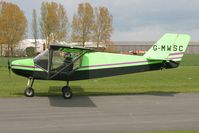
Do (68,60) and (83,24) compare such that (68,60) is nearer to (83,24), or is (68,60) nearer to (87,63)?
(87,63)

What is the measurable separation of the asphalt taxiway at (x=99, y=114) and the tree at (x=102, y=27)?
196 ft

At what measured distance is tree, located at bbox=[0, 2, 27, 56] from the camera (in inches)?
2724

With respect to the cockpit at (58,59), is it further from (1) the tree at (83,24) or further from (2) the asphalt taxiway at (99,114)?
(1) the tree at (83,24)

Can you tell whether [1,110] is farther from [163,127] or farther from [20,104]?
[163,127]

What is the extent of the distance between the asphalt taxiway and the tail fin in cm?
182

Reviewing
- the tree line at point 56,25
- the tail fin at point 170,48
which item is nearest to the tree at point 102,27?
the tree line at point 56,25

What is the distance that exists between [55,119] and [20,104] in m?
3.26

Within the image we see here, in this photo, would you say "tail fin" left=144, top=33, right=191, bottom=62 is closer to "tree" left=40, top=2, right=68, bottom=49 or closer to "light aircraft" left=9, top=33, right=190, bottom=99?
"light aircraft" left=9, top=33, right=190, bottom=99

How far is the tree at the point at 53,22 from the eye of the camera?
73562 millimetres

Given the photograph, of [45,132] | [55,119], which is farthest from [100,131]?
[55,119]

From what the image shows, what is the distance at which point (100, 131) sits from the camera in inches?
355

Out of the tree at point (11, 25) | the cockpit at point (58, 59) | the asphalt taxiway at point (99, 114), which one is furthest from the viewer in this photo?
the tree at point (11, 25)

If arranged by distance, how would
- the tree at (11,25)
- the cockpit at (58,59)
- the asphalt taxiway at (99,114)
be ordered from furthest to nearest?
1. the tree at (11,25)
2. the cockpit at (58,59)
3. the asphalt taxiway at (99,114)

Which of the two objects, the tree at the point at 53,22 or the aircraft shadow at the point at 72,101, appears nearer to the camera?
the aircraft shadow at the point at 72,101
